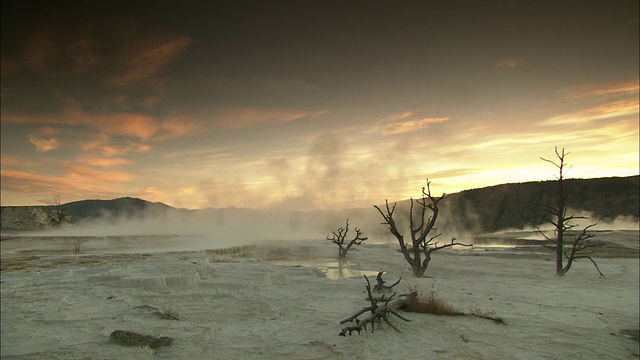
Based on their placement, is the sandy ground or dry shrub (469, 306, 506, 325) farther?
dry shrub (469, 306, 506, 325)

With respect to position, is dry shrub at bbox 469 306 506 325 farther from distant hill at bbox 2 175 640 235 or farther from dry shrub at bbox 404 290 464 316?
distant hill at bbox 2 175 640 235

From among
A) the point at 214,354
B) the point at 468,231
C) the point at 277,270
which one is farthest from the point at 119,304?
the point at 468,231

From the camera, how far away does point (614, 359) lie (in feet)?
22.3

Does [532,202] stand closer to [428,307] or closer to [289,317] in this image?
[428,307]

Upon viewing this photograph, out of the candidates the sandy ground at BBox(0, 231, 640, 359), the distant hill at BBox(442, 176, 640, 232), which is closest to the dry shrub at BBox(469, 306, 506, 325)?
the sandy ground at BBox(0, 231, 640, 359)

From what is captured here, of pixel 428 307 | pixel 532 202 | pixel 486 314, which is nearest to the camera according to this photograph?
pixel 486 314

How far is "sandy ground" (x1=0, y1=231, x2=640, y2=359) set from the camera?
23.7ft

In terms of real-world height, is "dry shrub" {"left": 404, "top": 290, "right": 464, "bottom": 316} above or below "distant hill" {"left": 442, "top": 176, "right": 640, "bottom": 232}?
below

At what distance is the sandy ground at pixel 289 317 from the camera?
7.21 metres

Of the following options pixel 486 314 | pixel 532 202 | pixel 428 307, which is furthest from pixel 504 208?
pixel 428 307

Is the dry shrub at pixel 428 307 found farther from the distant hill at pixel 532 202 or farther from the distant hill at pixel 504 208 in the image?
the distant hill at pixel 532 202

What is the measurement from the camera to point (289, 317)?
9852 mm

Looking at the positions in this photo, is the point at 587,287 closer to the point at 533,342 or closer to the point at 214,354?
the point at 533,342

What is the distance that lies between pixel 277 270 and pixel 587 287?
14184 mm
